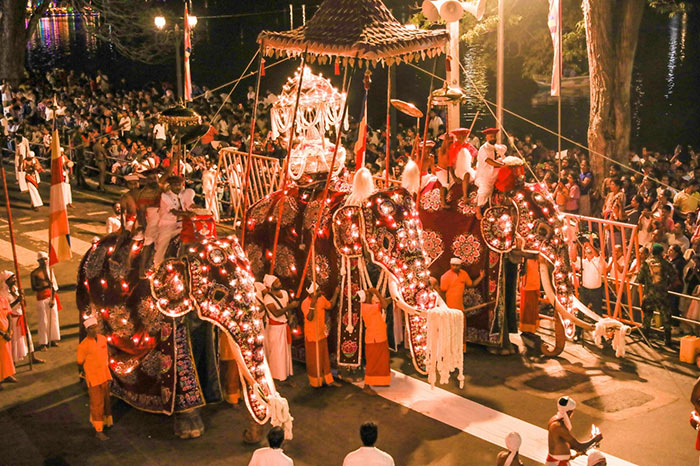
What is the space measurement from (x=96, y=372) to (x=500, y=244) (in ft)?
15.3

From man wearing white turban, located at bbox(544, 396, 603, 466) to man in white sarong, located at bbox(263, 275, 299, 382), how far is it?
136 inches

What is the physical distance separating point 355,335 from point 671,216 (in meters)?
5.79

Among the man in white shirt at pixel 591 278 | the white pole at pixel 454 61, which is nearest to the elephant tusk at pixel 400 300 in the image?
the man in white shirt at pixel 591 278

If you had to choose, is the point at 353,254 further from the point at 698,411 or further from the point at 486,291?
the point at 698,411

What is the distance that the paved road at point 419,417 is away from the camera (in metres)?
8.15

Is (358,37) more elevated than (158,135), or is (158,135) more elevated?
(358,37)

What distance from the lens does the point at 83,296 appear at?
9195 mm

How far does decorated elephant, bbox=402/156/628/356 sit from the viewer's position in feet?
31.9

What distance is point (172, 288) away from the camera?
819 centimetres

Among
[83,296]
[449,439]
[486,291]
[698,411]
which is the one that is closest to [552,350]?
[486,291]

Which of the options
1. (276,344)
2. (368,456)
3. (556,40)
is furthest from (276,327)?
(556,40)

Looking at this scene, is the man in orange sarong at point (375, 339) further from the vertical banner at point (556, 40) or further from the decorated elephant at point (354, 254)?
the vertical banner at point (556, 40)

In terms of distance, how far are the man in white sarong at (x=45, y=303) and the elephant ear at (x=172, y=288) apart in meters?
3.36

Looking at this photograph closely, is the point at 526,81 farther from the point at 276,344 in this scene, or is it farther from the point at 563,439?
the point at 563,439
